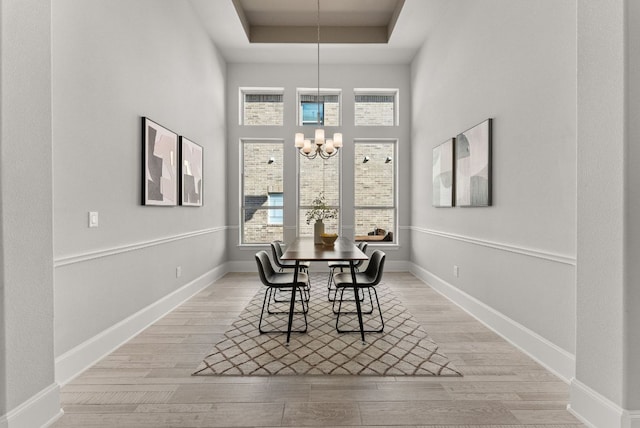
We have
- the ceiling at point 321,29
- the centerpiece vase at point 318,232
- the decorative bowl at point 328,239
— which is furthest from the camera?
the ceiling at point 321,29

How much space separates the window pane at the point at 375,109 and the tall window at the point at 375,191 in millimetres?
364

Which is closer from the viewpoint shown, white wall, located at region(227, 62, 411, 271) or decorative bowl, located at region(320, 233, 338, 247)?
decorative bowl, located at region(320, 233, 338, 247)

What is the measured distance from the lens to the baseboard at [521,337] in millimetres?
2295

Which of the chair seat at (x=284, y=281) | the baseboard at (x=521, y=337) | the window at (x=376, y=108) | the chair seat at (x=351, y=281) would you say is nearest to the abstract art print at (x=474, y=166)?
the baseboard at (x=521, y=337)

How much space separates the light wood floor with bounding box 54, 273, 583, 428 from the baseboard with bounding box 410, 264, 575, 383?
0.26ft

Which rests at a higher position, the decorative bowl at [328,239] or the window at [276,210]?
the window at [276,210]

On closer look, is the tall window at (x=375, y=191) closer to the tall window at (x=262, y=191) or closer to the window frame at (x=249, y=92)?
the tall window at (x=262, y=191)

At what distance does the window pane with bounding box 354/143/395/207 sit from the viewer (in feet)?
20.5

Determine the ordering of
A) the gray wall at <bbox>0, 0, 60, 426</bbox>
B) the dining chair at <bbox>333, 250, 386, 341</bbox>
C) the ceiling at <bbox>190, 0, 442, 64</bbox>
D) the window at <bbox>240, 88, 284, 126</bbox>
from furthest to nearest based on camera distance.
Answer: the window at <bbox>240, 88, 284, 126</bbox>
the ceiling at <bbox>190, 0, 442, 64</bbox>
the dining chair at <bbox>333, 250, 386, 341</bbox>
the gray wall at <bbox>0, 0, 60, 426</bbox>

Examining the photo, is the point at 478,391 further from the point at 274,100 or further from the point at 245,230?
→ the point at 274,100

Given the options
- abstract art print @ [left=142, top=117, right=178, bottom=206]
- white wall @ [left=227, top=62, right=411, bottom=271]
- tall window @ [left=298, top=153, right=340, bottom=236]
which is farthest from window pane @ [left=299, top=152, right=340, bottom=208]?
abstract art print @ [left=142, top=117, right=178, bottom=206]

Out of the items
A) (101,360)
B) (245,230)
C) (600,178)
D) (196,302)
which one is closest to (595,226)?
(600,178)

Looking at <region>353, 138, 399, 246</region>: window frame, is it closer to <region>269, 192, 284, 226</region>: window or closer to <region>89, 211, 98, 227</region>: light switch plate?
<region>269, 192, 284, 226</region>: window

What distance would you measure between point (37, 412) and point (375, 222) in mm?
5196
